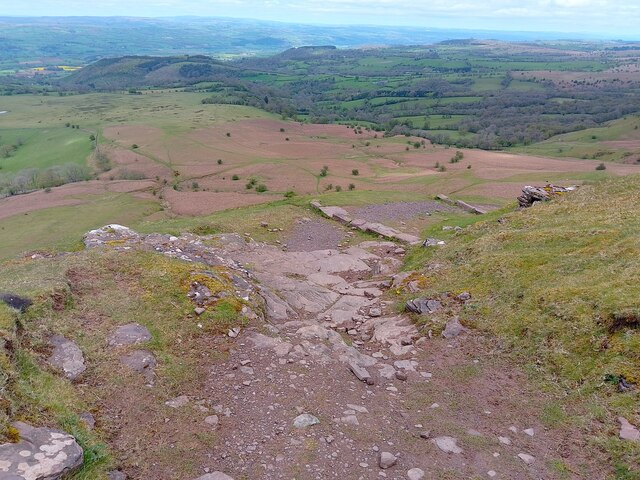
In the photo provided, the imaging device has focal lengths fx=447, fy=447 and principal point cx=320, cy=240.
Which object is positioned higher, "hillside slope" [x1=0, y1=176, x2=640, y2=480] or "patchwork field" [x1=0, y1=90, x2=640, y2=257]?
"hillside slope" [x1=0, y1=176, x2=640, y2=480]

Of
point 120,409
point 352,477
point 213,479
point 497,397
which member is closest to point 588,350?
point 497,397

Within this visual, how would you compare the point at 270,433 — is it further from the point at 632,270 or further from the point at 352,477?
the point at 632,270

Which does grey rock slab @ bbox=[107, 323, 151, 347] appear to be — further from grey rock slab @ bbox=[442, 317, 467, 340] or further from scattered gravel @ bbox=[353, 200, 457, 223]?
scattered gravel @ bbox=[353, 200, 457, 223]

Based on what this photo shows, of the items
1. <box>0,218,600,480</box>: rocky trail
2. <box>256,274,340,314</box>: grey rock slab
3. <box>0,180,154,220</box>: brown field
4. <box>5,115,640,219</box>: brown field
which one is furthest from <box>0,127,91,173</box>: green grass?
<box>0,218,600,480</box>: rocky trail

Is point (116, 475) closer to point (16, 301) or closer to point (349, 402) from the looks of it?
point (349, 402)

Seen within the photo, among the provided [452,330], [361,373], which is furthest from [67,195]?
[452,330]

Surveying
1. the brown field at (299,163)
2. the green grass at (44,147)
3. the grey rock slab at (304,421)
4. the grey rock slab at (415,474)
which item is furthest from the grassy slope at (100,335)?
the green grass at (44,147)
